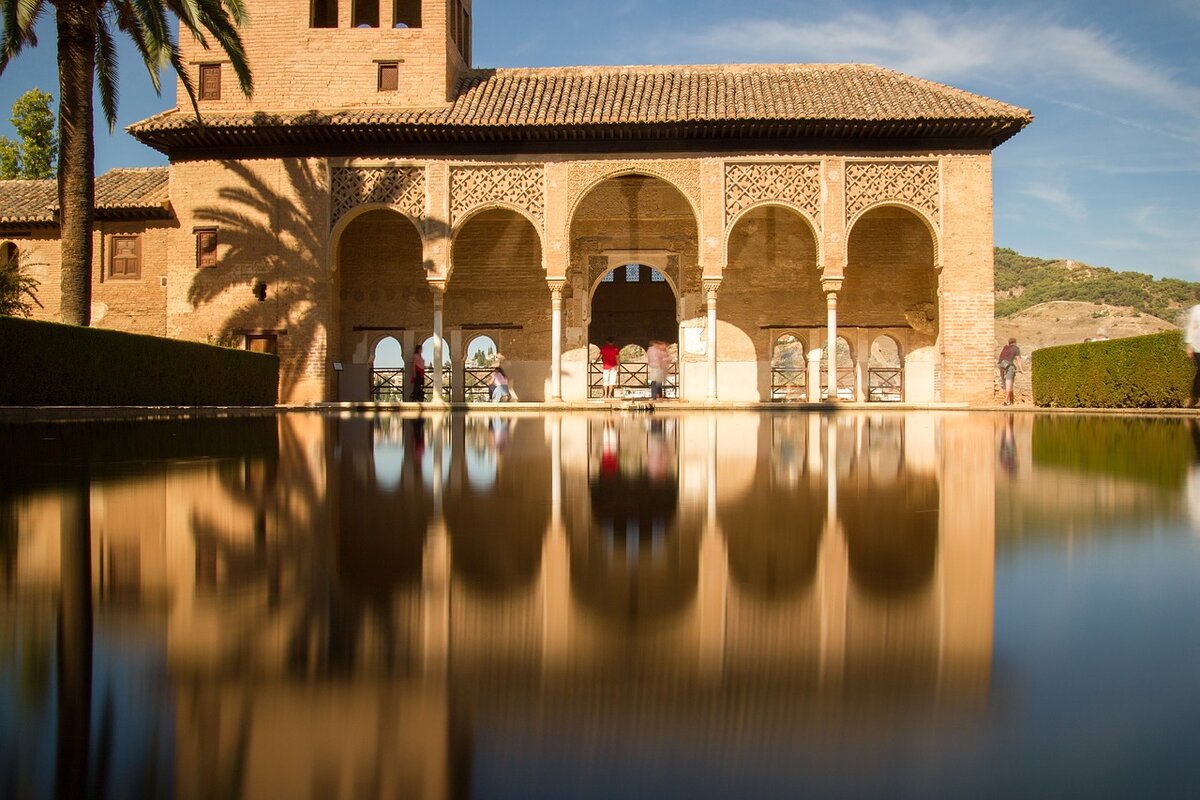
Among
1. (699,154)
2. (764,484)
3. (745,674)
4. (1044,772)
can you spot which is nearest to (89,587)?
(745,674)

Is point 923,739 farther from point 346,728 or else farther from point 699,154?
point 699,154

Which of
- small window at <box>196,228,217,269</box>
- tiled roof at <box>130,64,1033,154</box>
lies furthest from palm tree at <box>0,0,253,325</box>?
small window at <box>196,228,217,269</box>

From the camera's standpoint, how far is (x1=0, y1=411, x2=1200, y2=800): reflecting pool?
849 mm

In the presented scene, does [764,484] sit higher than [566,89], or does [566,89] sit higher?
[566,89]

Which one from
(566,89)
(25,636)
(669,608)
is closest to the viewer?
(25,636)

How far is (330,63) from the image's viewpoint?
19531mm

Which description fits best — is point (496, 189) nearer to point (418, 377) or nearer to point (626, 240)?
point (626, 240)

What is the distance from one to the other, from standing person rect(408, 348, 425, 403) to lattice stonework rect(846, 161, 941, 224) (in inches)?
385

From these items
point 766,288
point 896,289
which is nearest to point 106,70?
point 766,288

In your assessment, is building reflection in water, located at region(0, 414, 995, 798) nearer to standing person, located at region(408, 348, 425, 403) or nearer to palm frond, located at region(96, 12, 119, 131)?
palm frond, located at region(96, 12, 119, 131)

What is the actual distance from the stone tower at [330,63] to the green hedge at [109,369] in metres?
6.48

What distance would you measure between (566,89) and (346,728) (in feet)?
66.7

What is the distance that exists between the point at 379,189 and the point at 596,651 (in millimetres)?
18971

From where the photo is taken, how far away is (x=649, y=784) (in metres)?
0.83
